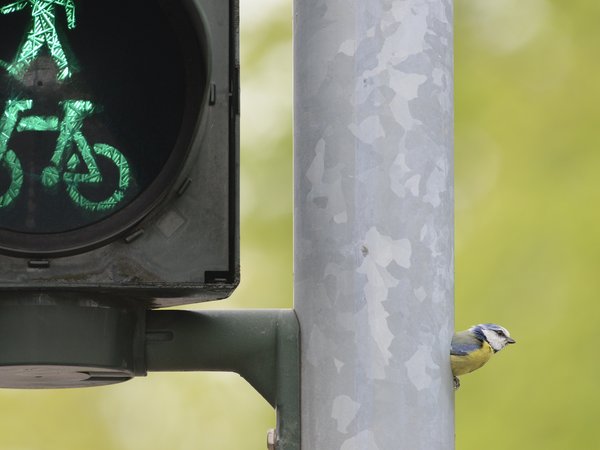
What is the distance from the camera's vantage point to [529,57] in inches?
327

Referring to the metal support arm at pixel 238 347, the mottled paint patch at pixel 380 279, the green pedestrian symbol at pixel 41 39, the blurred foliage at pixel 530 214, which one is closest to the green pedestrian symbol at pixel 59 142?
the green pedestrian symbol at pixel 41 39

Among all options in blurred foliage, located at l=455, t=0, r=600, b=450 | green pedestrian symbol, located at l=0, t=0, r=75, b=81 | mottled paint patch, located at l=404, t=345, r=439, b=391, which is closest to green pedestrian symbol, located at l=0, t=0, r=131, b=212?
green pedestrian symbol, located at l=0, t=0, r=75, b=81

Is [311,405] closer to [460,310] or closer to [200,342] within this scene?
[200,342]

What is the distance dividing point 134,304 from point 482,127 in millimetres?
5581

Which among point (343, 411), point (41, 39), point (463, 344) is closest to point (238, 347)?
point (343, 411)

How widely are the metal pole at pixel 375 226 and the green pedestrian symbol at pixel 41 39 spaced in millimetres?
375

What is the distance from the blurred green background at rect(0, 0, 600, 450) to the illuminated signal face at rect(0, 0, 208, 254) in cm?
494

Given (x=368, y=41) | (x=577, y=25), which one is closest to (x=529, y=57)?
(x=577, y=25)

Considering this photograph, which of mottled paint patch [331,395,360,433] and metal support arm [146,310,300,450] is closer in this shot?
mottled paint patch [331,395,360,433]

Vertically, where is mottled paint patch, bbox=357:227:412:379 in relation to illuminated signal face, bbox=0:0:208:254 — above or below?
below

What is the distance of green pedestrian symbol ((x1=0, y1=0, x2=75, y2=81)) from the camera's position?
108 inches

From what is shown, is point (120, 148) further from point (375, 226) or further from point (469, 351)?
point (469, 351)

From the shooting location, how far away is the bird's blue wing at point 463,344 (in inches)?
109

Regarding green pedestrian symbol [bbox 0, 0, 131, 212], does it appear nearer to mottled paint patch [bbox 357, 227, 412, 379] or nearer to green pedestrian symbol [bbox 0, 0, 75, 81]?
green pedestrian symbol [bbox 0, 0, 75, 81]
